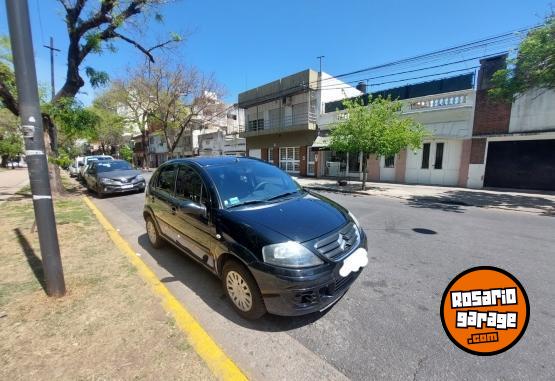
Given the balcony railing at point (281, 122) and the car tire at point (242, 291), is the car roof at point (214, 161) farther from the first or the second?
the balcony railing at point (281, 122)

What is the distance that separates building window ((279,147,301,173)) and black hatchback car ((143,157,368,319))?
18.8 m

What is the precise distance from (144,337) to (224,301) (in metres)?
0.92

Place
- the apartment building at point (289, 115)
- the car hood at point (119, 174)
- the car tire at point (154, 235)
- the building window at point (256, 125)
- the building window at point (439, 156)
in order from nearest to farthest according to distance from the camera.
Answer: the car tire at point (154, 235)
the car hood at point (119, 174)
the building window at point (439, 156)
the apartment building at point (289, 115)
the building window at point (256, 125)

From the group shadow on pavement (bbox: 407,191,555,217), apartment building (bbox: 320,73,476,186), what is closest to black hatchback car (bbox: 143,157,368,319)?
shadow on pavement (bbox: 407,191,555,217)

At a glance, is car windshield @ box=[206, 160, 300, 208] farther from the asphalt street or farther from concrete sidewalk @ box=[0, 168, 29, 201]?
concrete sidewalk @ box=[0, 168, 29, 201]

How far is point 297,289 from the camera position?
94.2 inches

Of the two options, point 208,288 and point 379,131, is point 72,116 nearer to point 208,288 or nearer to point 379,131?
point 208,288

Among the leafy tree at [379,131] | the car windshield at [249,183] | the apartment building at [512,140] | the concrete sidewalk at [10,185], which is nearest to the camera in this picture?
the car windshield at [249,183]

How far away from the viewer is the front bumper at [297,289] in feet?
7.87

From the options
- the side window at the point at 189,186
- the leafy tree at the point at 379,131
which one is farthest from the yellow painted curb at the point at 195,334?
the leafy tree at the point at 379,131

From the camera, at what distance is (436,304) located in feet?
10.2

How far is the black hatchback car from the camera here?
2.46 metres

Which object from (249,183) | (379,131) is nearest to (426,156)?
(379,131)

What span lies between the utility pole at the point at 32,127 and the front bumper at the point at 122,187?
897cm
